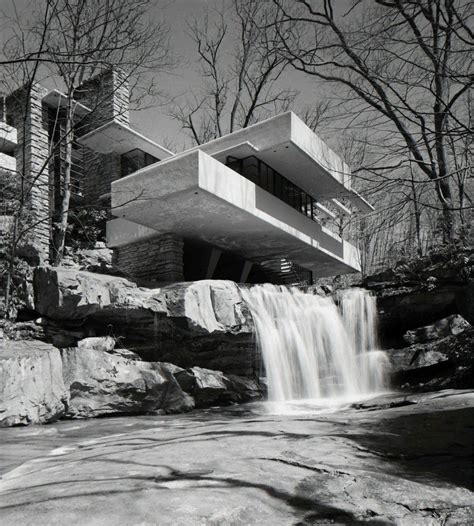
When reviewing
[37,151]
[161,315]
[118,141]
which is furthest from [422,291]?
[37,151]

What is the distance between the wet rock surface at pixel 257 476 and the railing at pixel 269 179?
1028cm

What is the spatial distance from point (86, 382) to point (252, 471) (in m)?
5.56

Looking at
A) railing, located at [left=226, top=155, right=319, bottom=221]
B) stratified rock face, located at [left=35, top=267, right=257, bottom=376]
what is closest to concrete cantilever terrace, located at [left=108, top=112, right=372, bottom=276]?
railing, located at [left=226, top=155, right=319, bottom=221]

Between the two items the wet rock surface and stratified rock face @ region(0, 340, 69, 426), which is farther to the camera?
stratified rock face @ region(0, 340, 69, 426)

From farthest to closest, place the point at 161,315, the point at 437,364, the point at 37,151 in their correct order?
the point at 37,151
the point at 437,364
the point at 161,315

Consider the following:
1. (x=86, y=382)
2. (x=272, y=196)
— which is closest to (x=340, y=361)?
(x=272, y=196)

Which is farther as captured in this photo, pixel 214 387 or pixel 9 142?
pixel 9 142

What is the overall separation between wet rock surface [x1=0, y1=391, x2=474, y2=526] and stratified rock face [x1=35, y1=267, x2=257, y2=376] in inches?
159

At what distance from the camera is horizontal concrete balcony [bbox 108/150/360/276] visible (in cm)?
1138

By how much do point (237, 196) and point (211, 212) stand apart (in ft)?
2.95

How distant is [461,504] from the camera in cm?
284

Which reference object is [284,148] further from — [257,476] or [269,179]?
[257,476]

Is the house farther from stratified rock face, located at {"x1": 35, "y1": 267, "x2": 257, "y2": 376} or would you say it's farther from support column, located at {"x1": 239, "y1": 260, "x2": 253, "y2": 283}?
stratified rock face, located at {"x1": 35, "y1": 267, "x2": 257, "y2": 376}

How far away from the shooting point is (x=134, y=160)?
1848 centimetres
